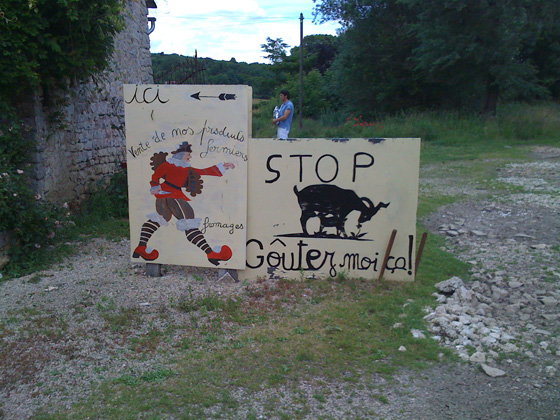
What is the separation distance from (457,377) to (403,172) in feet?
7.36

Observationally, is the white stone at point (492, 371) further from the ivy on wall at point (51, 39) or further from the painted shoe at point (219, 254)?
the ivy on wall at point (51, 39)

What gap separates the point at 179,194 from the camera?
564 cm

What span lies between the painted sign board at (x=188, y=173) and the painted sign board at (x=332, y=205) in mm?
208

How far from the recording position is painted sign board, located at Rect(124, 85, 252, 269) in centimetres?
552

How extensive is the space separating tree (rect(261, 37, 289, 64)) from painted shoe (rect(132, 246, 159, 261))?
34496 millimetres

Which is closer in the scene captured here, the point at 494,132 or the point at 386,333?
the point at 386,333

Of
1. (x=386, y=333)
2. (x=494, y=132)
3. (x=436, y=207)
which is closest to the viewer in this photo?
(x=386, y=333)

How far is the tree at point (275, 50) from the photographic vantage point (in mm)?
38500

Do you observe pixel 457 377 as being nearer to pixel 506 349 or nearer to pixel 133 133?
pixel 506 349

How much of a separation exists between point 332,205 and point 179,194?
162 cm

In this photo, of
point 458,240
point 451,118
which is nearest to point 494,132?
point 451,118

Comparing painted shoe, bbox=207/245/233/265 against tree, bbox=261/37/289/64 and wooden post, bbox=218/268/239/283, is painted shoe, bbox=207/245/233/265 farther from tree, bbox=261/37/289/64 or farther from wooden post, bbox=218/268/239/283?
tree, bbox=261/37/289/64

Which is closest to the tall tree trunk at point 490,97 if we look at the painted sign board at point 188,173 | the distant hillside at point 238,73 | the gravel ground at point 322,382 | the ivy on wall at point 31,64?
the distant hillside at point 238,73

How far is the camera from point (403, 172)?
5523 mm
